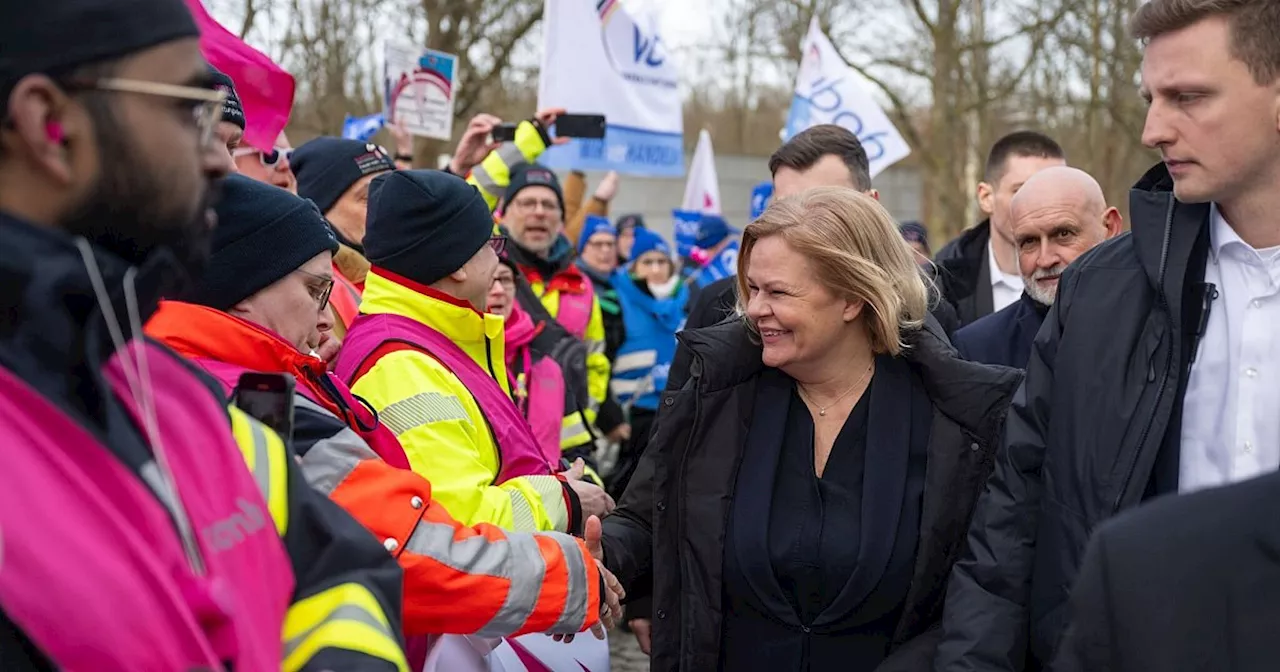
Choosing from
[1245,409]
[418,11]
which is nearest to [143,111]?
[1245,409]

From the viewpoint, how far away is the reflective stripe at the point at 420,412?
2953 millimetres

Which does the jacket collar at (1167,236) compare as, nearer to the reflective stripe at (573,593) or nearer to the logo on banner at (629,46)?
the reflective stripe at (573,593)

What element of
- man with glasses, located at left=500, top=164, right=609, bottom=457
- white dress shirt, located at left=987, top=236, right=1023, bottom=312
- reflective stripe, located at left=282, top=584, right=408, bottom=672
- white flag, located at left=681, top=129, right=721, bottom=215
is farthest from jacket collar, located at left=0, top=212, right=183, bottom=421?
white flag, located at left=681, top=129, right=721, bottom=215

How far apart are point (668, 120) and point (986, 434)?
558 centimetres

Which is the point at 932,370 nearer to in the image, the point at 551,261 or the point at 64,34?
the point at 64,34

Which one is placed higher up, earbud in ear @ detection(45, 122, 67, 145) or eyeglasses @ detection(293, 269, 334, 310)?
earbud in ear @ detection(45, 122, 67, 145)

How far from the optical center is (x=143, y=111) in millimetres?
1493

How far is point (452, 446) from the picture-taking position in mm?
2947

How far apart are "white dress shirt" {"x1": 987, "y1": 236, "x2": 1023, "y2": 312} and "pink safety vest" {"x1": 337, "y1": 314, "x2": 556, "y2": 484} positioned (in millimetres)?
2861

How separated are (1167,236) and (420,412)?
1695 millimetres

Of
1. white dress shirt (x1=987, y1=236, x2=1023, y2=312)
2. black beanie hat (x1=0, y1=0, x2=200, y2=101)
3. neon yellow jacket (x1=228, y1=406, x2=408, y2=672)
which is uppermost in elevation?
black beanie hat (x1=0, y1=0, x2=200, y2=101)

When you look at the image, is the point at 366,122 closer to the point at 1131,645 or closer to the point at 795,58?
the point at 1131,645

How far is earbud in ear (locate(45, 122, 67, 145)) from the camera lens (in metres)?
1.43

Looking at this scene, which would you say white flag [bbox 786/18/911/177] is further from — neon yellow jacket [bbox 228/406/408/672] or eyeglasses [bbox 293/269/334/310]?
neon yellow jacket [bbox 228/406/408/672]
